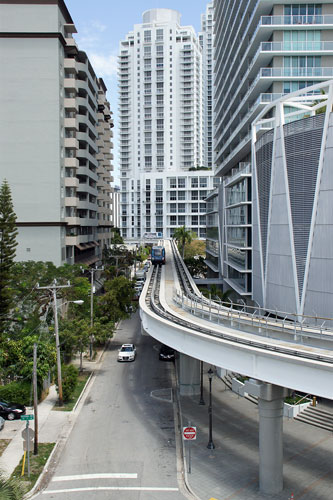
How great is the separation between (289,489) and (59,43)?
55.3m

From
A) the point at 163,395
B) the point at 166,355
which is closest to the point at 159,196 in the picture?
the point at 166,355

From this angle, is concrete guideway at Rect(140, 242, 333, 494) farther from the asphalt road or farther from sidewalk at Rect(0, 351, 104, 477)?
sidewalk at Rect(0, 351, 104, 477)

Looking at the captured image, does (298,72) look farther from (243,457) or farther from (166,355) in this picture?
(243,457)

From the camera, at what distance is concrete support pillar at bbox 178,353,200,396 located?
123ft

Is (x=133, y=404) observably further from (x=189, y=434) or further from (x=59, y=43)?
(x=59, y=43)

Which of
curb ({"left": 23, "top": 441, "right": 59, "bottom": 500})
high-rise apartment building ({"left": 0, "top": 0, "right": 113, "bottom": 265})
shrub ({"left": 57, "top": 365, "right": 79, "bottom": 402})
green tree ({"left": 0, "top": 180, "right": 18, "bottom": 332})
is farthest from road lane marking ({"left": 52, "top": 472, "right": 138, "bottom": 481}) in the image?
high-rise apartment building ({"left": 0, "top": 0, "right": 113, "bottom": 265})

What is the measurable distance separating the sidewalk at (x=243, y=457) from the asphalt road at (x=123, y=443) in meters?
1.41

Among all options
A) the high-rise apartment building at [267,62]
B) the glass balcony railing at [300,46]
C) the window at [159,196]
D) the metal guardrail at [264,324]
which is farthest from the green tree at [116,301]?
the window at [159,196]

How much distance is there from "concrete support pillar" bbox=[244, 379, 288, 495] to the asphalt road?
4274 millimetres

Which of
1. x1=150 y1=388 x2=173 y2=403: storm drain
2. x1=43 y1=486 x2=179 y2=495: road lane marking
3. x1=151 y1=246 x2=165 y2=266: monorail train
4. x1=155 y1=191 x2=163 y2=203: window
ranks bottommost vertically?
x1=150 y1=388 x2=173 y2=403: storm drain

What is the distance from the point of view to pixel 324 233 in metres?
35.2

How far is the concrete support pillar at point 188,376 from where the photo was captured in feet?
123

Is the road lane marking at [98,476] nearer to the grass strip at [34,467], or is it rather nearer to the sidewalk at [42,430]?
the grass strip at [34,467]

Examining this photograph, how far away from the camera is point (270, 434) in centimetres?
2308
